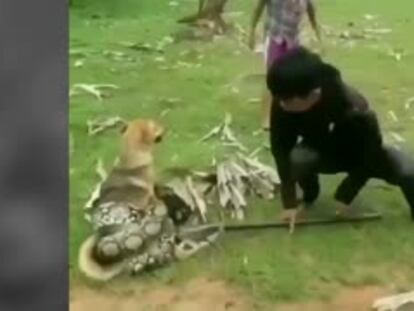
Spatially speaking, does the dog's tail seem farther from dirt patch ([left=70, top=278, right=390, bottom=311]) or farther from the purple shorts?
the purple shorts

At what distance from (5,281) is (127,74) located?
0.29 meters

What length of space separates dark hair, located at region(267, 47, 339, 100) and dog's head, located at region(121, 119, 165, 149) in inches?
5.8

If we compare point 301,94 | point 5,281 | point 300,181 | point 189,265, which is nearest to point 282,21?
point 301,94

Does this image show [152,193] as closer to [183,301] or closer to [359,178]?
[183,301]

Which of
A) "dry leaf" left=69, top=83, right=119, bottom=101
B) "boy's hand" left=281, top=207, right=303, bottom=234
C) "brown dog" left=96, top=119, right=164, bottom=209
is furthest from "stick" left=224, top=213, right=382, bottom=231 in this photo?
"dry leaf" left=69, top=83, right=119, bottom=101

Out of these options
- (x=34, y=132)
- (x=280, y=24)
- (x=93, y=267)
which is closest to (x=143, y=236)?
(x=93, y=267)

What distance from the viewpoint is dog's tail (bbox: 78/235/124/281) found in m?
1.16

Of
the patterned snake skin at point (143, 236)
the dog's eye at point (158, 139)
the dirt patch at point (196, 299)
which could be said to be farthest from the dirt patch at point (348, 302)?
the dog's eye at point (158, 139)

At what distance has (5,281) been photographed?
1197 mm

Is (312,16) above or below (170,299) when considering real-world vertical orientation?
above

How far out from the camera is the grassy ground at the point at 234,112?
1.17m

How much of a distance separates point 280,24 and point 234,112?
0.40ft

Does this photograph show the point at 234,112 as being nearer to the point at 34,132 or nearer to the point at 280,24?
the point at 280,24

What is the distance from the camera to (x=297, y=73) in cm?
118
